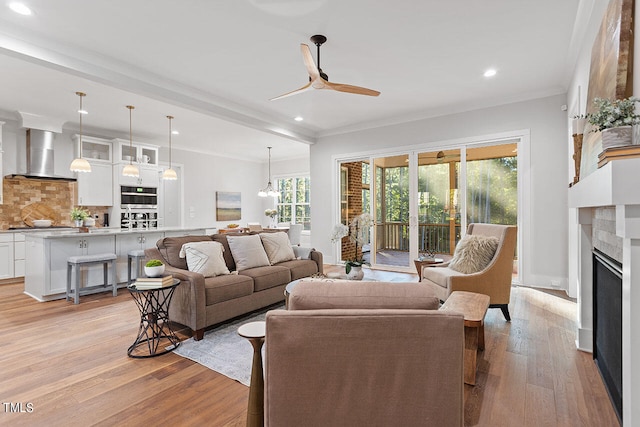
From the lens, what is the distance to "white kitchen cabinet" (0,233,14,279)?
5046mm

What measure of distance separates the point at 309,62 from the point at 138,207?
5.51m

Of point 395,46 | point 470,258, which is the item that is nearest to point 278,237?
point 470,258

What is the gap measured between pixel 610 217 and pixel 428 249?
12.6 feet

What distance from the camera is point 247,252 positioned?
3723 mm

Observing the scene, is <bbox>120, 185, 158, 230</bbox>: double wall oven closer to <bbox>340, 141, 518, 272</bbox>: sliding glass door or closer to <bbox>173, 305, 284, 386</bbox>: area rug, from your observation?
<bbox>340, 141, 518, 272</bbox>: sliding glass door

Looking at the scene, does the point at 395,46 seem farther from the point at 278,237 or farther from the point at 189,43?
the point at 278,237

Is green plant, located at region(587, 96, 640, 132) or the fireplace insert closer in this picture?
green plant, located at region(587, 96, 640, 132)

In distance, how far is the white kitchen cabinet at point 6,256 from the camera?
16.6 ft

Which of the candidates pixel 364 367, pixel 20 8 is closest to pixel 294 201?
pixel 20 8

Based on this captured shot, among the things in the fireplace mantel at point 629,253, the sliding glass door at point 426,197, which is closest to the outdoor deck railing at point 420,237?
the sliding glass door at point 426,197

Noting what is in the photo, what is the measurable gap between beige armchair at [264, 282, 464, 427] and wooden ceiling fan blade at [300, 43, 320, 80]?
2.28 metres

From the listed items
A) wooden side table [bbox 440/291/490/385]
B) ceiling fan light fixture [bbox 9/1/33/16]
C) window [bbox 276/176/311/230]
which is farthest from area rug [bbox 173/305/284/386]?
window [bbox 276/176/311/230]

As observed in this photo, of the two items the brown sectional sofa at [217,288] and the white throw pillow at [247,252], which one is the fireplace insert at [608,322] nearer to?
the brown sectional sofa at [217,288]

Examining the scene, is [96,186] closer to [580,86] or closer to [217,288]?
[217,288]
